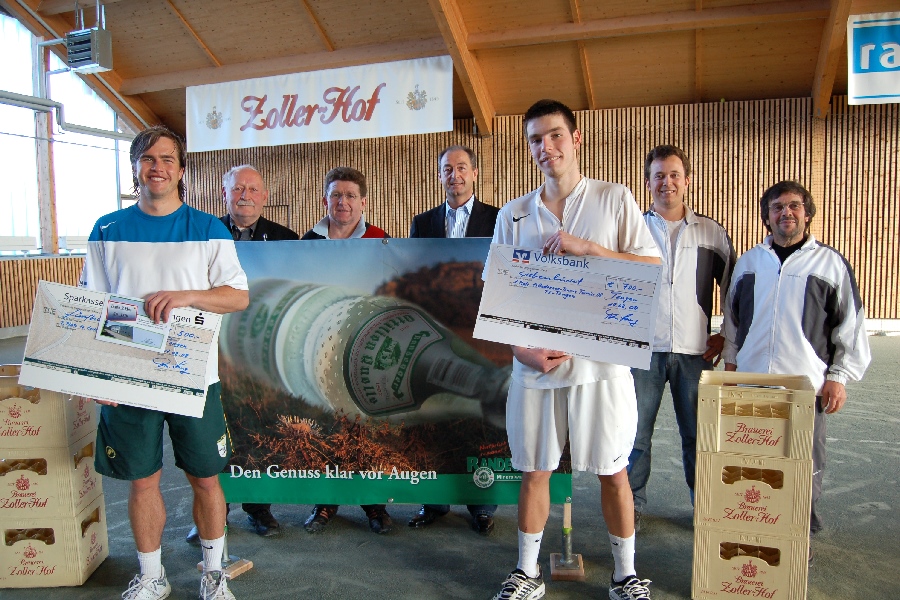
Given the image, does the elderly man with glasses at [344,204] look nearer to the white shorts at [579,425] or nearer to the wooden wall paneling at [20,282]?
the white shorts at [579,425]

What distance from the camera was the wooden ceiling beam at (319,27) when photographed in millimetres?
9250

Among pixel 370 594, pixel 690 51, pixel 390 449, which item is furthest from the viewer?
pixel 690 51

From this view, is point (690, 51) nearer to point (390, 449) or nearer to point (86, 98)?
point (390, 449)

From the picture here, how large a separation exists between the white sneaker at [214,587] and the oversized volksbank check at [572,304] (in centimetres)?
138

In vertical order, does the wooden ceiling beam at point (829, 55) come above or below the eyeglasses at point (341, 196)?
above

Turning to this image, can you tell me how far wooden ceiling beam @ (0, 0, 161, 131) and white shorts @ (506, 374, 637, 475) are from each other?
1164 cm

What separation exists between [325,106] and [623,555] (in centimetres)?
855

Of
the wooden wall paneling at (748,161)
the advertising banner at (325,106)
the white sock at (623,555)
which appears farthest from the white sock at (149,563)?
the wooden wall paneling at (748,161)

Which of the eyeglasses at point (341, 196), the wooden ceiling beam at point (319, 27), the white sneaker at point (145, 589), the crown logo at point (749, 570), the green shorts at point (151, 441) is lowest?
the white sneaker at point (145, 589)

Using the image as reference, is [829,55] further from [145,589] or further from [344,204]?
[145,589]

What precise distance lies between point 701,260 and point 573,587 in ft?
5.14

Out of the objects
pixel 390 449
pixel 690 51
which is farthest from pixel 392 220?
pixel 390 449

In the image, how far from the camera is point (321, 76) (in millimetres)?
9609

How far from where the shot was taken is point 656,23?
8188mm
